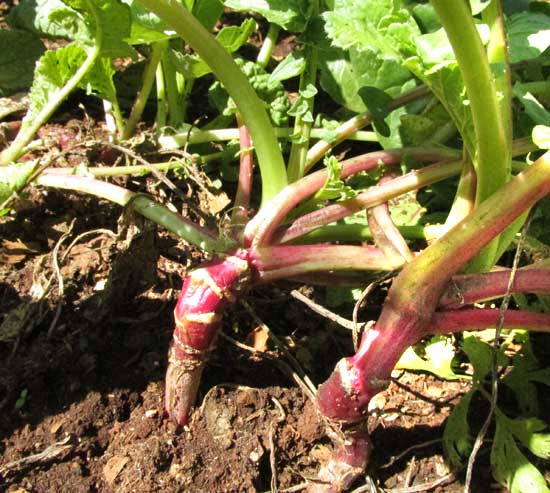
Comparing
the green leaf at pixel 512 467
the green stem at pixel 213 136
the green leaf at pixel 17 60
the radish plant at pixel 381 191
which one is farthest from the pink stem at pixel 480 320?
the green leaf at pixel 17 60

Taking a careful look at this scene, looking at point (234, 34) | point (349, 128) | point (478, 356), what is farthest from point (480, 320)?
point (234, 34)

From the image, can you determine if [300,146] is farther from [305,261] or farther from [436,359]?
[436,359]

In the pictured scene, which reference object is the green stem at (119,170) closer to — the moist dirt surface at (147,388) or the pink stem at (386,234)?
the moist dirt surface at (147,388)

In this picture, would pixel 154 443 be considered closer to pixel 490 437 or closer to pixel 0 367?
pixel 0 367

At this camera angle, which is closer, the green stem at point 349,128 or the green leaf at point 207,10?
the green stem at point 349,128

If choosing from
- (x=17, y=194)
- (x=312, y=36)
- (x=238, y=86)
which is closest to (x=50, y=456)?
(x=17, y=194)
